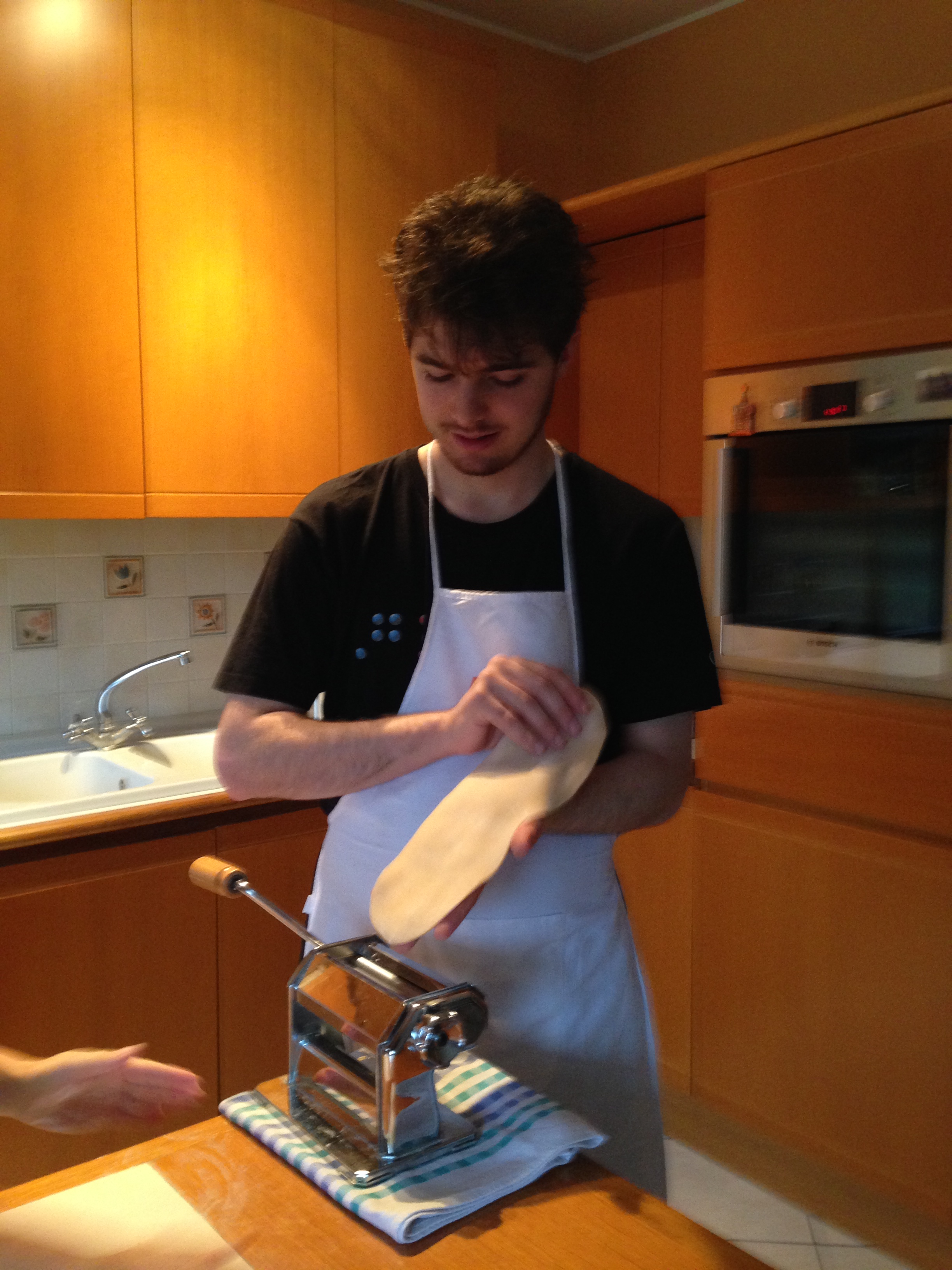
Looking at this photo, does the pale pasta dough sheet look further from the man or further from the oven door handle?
the oven door handle

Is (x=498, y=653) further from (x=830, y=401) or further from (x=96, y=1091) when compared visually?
(x=830, y=401)

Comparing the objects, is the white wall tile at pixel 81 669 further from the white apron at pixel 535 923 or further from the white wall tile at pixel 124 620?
the white apron at pixel 535 923

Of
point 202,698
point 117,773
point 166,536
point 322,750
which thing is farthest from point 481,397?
point 202,698

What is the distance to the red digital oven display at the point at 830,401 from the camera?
2133mm

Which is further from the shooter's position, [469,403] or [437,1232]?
[469,403]

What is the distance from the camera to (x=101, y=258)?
2.16 meters

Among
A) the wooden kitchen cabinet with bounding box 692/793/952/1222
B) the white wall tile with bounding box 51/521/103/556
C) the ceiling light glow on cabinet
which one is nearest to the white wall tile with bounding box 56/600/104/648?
the white wall tile with bounding box 51/521/103/556

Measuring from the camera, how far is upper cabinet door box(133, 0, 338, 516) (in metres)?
2.23

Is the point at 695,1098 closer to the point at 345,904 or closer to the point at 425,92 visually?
the point at 345,904

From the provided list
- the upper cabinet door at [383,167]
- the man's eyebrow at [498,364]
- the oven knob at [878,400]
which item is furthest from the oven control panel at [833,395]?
the man's eyebrow at [498,364]

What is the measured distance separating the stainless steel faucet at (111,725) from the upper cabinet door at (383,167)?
0.66 m

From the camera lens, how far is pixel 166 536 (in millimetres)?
2637

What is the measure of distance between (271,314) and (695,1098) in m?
2.06

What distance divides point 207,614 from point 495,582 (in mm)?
1579
